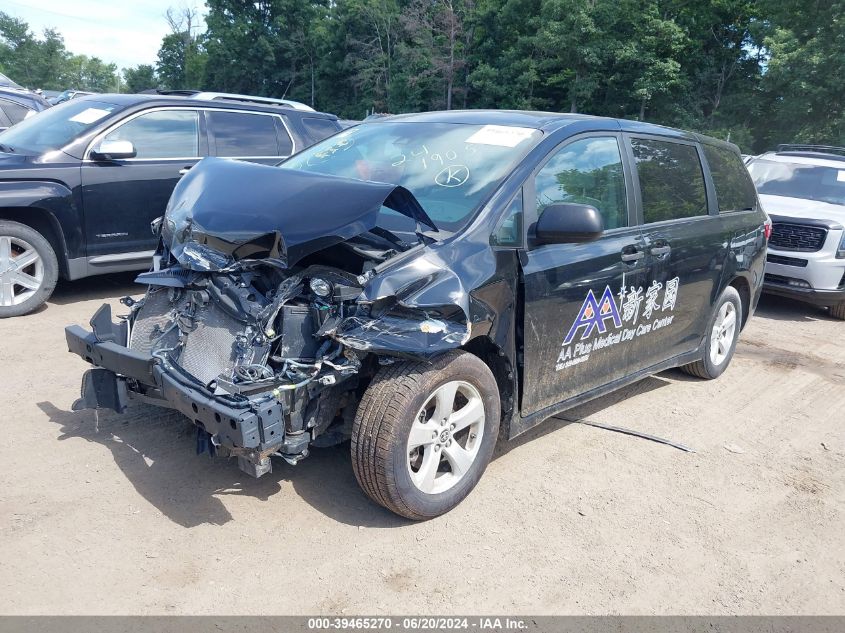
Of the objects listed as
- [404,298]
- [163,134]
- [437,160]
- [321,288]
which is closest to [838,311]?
[437,160]

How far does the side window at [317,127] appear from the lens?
314 inches

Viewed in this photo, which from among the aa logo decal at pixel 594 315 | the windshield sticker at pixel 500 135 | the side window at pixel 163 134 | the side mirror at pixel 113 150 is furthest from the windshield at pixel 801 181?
the side mirror at pixel 113 150

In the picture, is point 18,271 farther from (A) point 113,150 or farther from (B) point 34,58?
(B) point 34,58

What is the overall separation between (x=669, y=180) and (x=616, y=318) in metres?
→ 1.20

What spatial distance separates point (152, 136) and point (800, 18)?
2771 centimetres

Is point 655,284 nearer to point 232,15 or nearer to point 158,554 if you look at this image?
point 158,554

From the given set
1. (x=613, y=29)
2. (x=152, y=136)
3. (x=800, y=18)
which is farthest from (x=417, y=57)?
(x=152, y=136)

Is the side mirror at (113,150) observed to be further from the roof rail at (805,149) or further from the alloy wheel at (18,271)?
the roof rail at (805,149)

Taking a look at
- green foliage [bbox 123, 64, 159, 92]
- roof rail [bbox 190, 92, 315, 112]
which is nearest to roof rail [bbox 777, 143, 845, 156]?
roof rail [bbox 190, 92, 315, 112]

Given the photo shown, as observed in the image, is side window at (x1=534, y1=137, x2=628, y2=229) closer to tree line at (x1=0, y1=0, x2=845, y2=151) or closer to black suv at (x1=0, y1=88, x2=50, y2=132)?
black suv at (x1=0, y1=88, x2=50, y2=132)

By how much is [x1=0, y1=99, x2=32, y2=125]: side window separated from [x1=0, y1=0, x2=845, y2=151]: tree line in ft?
78.1

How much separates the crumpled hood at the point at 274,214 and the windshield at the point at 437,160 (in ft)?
1.26

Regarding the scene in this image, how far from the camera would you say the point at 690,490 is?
12.7ft

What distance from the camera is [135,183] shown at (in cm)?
651
